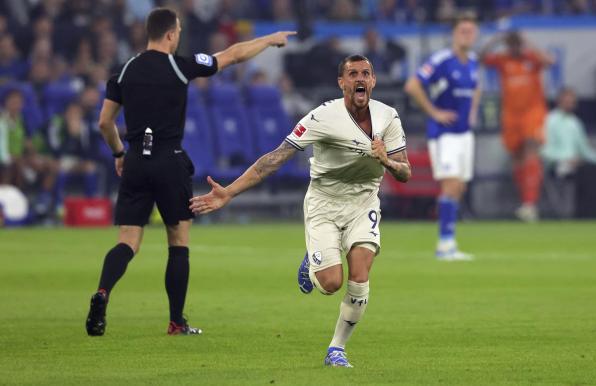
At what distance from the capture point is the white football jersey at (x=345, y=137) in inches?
367

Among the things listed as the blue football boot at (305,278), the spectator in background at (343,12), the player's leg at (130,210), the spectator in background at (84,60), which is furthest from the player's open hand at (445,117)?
the spectator in background at (343,12)

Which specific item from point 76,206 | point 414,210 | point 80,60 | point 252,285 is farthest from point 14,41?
point 252,285

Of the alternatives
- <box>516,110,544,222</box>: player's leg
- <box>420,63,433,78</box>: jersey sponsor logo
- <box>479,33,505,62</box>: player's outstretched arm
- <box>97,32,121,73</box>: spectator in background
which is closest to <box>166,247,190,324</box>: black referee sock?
<box>420,63,433,78</box>: jersey sponsor logo

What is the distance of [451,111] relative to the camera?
61.0 feet

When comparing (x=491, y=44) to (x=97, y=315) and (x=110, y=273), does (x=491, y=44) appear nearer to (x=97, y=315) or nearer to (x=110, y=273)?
(x=110, y=273)

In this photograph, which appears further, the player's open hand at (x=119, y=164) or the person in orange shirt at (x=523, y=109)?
the person in orange shirt at (x=523, y=109)

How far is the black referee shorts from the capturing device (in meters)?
10.7

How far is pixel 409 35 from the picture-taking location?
93.3ft

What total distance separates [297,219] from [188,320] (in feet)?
50.8

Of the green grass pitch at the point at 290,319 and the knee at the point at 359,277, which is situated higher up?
the knee at the point at 359,277

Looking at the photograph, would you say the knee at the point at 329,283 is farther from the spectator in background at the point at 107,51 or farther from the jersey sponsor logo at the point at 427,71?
the spectator in background at the point at 107,51

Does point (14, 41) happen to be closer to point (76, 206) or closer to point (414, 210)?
point (76, 206)

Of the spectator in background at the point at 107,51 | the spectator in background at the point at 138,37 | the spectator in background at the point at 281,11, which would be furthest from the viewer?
the spectator in background at the point at 281,11

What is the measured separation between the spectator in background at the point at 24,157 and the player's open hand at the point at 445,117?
28.9 feet
